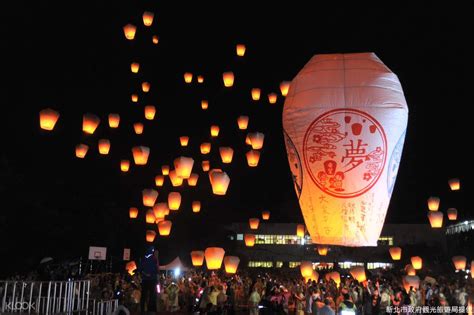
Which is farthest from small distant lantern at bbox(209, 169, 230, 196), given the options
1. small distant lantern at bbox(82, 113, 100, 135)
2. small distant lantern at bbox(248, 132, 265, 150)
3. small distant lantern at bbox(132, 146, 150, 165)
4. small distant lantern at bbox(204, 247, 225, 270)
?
small distant lantern at bbox(82, 113, 100, 135)

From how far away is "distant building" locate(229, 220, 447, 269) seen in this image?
38.1m

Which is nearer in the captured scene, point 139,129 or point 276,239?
point 139,129

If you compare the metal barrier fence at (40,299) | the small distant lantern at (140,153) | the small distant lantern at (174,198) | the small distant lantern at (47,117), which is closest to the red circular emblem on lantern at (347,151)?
the metal barrier fence at (40,299)

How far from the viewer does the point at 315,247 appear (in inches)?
1543

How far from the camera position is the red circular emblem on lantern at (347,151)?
7109mm

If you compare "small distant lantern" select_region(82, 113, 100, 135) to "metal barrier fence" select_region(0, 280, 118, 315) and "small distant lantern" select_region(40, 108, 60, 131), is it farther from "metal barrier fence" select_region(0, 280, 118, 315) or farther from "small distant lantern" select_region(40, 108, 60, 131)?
"metal barrier fence" select_region(0, 280, 118, 315)

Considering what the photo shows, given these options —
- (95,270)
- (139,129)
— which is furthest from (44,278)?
(95,270)

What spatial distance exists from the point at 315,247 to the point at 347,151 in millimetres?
33159

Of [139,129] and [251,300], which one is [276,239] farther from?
[251,300]

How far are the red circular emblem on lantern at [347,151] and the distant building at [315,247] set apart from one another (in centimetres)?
2965

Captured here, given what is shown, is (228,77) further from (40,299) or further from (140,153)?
(40,299)

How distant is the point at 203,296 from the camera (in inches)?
406

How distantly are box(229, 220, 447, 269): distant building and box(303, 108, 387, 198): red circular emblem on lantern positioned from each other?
29.6 meters

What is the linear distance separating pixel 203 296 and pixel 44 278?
10.5 ft
